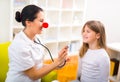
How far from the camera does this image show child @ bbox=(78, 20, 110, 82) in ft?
5.42

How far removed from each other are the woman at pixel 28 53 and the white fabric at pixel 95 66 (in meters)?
0.35

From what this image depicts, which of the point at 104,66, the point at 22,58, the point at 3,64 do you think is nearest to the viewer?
the point at 22,58

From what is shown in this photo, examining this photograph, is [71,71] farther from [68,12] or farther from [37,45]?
[37,45]

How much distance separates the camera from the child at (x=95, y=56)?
1651 mm

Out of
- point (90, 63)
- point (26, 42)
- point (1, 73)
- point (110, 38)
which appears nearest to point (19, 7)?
point (1, 73)

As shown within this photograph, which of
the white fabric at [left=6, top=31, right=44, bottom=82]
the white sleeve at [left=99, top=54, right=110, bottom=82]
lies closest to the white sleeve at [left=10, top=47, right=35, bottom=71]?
the white fabric at [left=6, top=31, right=44, bottom=82]

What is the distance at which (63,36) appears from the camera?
9.59 feet

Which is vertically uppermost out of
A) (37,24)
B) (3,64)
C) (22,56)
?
(37,24)

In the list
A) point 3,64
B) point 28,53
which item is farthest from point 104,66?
point 3,64

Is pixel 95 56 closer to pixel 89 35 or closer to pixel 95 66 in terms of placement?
pixel 95 66

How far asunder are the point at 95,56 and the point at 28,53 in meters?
0.61

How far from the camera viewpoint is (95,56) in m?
1.69

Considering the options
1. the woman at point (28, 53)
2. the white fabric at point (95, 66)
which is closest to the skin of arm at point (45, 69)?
the woman at point (28, 53)

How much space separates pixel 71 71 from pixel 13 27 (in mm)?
1032
